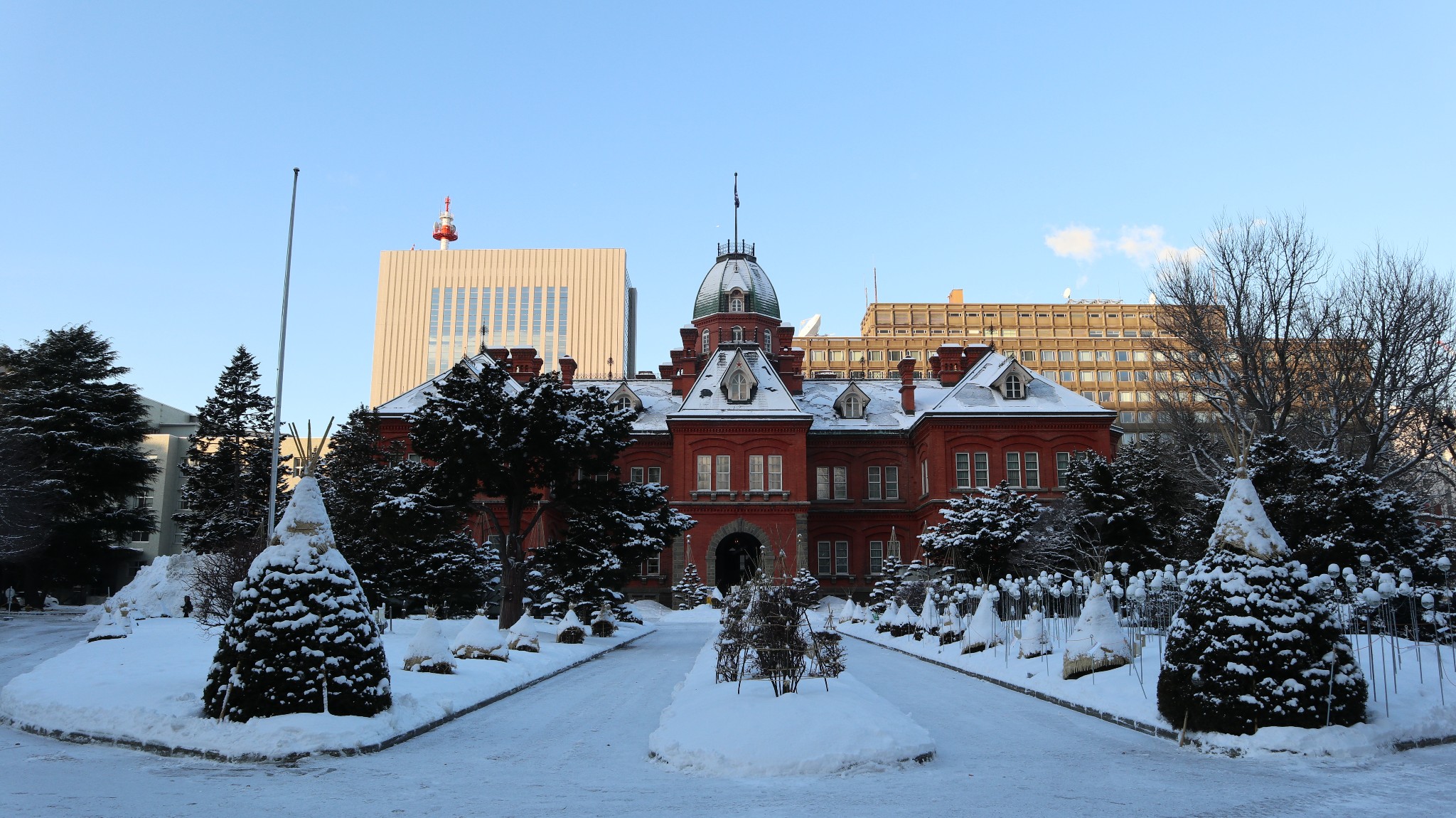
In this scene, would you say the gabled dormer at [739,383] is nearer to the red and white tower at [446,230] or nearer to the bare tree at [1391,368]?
the bare tree at [1391,368]

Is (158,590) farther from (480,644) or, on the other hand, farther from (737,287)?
(737,287)

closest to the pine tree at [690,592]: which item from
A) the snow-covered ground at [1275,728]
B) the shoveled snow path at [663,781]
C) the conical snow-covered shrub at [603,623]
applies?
the conical snow-covered shrub at [603,623]

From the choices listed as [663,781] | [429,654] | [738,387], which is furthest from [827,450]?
[663,781]

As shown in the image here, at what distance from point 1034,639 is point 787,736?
1016cm

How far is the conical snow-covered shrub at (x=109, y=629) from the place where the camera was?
19.5 metres

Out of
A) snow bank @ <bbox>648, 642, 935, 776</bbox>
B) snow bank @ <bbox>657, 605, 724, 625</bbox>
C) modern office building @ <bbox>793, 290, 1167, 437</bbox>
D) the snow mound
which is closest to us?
snow bank @ <bbox>648, 642, 935, 776</bbox>

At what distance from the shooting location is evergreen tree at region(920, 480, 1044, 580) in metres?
31.3

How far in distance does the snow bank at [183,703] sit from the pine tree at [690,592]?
2656 centimetres

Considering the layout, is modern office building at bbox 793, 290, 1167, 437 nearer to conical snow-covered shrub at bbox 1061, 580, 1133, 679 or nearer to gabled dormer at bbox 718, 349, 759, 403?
gabled dormer at bbox 718, 349, 759, 403

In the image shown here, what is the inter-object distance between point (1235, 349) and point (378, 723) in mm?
28335

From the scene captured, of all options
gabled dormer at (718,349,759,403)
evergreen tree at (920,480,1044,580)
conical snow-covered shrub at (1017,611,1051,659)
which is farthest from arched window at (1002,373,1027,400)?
conical snow-covered shrub at (1017,611,1051,659)

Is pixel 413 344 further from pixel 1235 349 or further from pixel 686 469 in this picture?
pixel 1235 349

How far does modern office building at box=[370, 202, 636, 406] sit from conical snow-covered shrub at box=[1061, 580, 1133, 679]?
95.0 m

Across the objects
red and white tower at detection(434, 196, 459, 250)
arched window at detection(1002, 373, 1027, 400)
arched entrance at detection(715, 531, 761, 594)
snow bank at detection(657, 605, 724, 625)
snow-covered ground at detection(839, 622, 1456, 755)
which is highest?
red and white tower at detection(434, 196, 459, 250)
